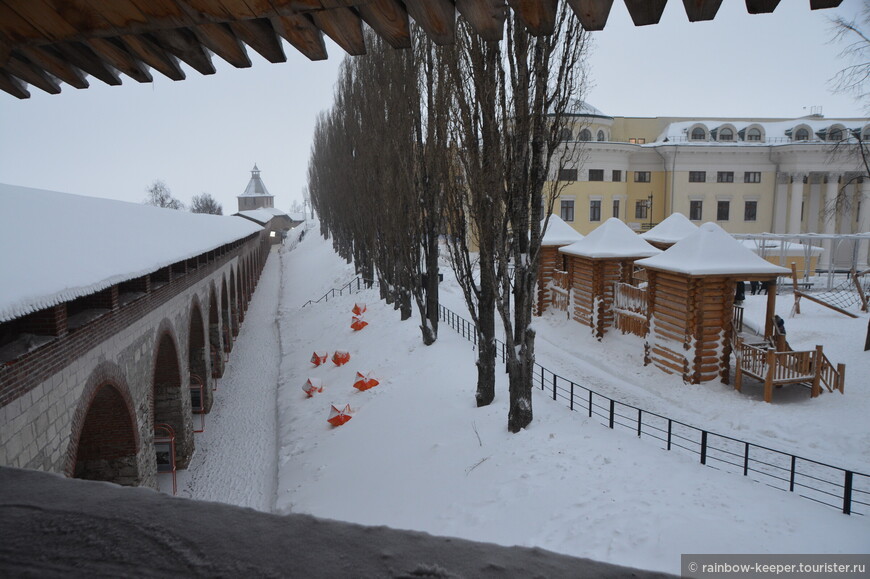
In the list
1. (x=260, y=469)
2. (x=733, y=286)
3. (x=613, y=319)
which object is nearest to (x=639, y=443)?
(x=733, y=286)

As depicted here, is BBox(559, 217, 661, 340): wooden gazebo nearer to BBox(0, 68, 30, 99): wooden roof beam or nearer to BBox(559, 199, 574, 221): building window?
BBox(0, 68, 30, 99): wooden roof beam

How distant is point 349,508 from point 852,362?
1501 centimetres

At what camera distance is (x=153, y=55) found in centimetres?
293

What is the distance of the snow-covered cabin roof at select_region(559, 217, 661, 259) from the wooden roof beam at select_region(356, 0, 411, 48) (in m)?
17.0

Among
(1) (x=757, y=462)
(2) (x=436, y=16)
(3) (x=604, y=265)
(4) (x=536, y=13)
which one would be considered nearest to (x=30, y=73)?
(2) (x=436, y=16)

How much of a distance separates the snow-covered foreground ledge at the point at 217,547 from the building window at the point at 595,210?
40111 millimetres

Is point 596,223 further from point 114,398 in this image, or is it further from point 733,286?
point 114,398

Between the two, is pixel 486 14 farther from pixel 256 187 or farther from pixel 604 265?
pixel 256 187

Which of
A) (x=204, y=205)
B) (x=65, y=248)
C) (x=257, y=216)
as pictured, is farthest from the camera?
(x=204, y=205)

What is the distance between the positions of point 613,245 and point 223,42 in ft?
58.4

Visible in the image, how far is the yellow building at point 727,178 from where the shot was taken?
38.5 metres

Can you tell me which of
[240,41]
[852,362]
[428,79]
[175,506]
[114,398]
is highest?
[428,79]

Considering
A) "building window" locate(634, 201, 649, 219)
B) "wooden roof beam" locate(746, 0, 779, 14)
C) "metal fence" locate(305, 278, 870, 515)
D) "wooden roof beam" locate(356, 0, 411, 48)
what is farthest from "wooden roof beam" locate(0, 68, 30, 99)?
"building window" locate(634, 201, 649, 219)

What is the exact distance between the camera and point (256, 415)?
15352mm
